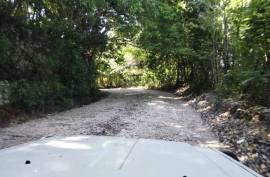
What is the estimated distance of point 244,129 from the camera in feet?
29.6

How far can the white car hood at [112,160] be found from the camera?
165 cm

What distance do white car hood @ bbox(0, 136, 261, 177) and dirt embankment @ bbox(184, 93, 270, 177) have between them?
408 cm

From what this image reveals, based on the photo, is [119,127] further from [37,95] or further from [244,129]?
[37,95]

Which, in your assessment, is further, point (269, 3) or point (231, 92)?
point (231, 92)

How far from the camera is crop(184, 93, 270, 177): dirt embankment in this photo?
669 centimetres

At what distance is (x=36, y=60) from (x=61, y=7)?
2.48m

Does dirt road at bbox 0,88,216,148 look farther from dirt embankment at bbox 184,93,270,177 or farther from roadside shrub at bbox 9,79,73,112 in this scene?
roadside shrub at bbox 9,79,73,112

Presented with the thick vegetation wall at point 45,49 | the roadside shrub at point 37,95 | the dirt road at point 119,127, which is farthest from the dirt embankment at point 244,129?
the roadside shrub at point 37,95

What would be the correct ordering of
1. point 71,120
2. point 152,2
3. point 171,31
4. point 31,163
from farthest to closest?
1. point 171,31
2. point 152,2
3. point 71,120
4. point 31,163

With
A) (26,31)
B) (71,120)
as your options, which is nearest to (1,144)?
(71,120)

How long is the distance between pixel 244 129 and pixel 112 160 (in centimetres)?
768

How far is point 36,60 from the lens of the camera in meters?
13.5

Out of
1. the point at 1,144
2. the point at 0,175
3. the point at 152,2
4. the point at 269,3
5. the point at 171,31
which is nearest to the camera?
the point at 0,175

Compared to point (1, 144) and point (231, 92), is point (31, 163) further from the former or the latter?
point (231, 92)
